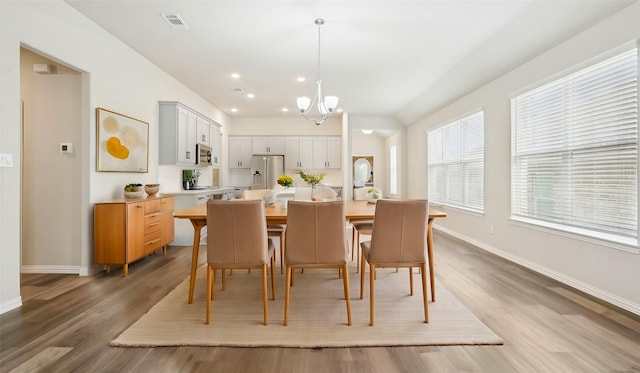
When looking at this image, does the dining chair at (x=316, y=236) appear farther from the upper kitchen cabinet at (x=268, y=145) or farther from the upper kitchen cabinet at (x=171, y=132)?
the upper kitchen cabinet at (x=268, y=145)

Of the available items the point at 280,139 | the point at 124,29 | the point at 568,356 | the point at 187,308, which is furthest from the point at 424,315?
the point at 280,139

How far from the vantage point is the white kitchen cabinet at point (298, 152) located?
7.80 m

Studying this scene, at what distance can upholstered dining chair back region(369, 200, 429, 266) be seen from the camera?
2.24 m

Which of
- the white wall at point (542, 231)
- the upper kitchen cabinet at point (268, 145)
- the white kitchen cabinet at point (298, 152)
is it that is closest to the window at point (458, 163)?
the white wall at point (542, 231)

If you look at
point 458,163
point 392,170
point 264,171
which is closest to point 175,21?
point 264,171

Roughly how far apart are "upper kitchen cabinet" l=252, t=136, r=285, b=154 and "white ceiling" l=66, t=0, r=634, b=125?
2458 millimetres

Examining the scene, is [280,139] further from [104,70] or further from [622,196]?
[622,196]

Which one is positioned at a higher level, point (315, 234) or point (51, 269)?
point (315, 234)

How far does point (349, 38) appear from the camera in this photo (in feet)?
11.4

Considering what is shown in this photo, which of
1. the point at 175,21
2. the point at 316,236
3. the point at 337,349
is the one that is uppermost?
the point at 175,21

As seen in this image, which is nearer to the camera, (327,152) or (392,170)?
(327,152)

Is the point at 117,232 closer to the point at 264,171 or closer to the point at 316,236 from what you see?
the point at 316,236

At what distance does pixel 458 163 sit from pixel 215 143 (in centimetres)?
477

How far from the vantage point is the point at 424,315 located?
2.29 metres
